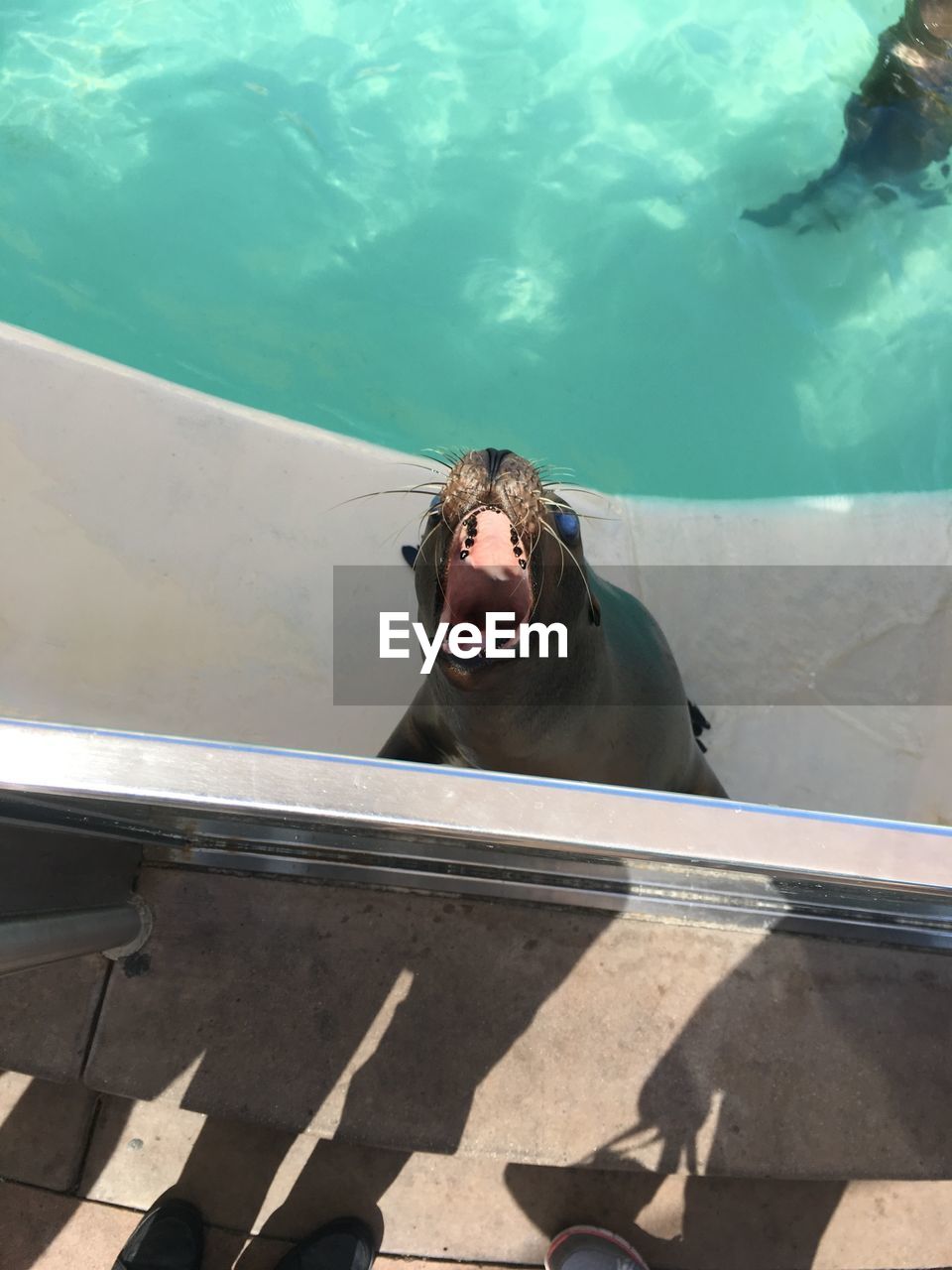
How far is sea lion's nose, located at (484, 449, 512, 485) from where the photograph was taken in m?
1.39

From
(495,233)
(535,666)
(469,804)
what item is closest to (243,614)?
(535,666)

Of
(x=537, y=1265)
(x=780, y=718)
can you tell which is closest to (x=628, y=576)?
(x=780, y=718)

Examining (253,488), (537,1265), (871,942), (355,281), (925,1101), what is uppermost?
(355,281)

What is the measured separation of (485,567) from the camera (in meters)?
1.34

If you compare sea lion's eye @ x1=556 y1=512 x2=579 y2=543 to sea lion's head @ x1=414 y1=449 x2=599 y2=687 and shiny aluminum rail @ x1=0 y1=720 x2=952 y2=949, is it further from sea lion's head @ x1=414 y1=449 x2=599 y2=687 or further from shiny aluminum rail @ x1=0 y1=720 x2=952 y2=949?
shiny aluminum rail @ x1=0 y1=720 x2=952 y2=949

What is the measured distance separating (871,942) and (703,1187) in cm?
85

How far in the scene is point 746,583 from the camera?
342 centimetres

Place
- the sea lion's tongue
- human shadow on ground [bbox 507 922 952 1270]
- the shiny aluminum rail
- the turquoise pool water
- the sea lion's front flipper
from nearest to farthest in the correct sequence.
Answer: the shiny aluminum rail, the sea lion's tongue, human shadow on ground [bbox 507 922 952 1270], the sea lion's front flipper, the turquoise pool water

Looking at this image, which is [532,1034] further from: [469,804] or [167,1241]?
[469,804]

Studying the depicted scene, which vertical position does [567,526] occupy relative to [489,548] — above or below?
above

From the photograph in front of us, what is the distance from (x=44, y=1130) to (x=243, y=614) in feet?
5.72

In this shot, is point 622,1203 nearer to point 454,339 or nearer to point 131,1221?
point 131,1221
